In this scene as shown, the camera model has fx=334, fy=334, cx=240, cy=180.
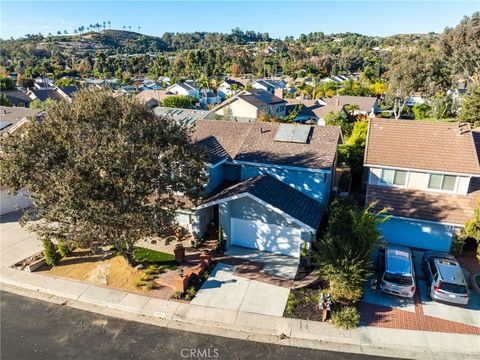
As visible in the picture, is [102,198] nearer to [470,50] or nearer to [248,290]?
[248,290]

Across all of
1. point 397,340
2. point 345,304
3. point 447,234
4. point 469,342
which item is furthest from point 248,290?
point 447,234

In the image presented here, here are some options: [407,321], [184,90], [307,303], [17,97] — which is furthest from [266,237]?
[184,90]

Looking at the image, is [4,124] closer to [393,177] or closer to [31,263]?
[31,263]

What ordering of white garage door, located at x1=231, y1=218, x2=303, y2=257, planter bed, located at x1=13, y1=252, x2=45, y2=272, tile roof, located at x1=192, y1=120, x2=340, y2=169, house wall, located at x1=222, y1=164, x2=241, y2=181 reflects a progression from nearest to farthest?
planter bed, located at x1=13, y1=252, x2=45, y2=272 < white garage door, located at x1=231, y1=218, x2=303, y2=257 < tile roof, located at x1=192, y1=120, x2=340, y2=169 < house wall, located at x1=222, y1=164, x2=241, y2=181

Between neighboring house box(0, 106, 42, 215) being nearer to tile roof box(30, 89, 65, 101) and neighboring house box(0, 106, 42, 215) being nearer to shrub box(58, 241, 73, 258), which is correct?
shrub box(58, 241, 73, 258)

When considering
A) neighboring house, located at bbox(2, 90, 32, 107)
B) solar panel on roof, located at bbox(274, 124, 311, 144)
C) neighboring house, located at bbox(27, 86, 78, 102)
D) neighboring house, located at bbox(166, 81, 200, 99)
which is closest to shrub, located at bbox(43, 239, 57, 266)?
solar panel on roof, located at bbox(274, 124, 311, 144)
